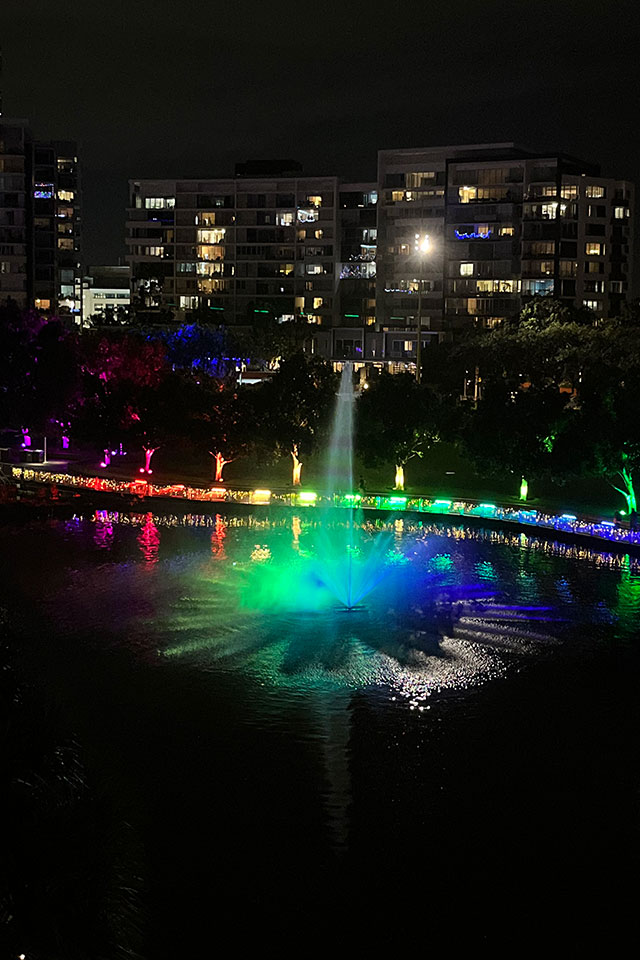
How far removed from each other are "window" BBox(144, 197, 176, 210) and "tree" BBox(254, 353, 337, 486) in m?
62.3

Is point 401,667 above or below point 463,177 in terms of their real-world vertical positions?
below

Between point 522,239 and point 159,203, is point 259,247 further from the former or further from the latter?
point 522,239

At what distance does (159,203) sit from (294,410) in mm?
65420

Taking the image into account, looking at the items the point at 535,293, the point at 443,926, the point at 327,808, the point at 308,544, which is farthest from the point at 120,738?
the point at 535,293

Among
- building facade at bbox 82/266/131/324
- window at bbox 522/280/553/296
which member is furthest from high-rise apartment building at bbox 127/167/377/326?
building facade at bbox 82/266/131/324

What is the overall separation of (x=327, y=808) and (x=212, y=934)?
394cm

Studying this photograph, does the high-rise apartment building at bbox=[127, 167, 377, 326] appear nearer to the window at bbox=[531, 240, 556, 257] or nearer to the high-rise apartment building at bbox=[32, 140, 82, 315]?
the high-rise apartment building at bbox=[32, 140, 82, 315]

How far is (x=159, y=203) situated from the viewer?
358ft

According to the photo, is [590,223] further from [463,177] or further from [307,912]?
[307,912]

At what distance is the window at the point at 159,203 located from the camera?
108 m

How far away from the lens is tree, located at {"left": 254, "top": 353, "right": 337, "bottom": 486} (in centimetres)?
4925

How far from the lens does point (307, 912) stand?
48.0 feet

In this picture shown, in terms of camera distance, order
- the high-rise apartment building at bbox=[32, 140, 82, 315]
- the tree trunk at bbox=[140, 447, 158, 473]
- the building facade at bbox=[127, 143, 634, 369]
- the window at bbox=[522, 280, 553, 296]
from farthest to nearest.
Answer: the high-rise apartment building at bbox=[32, 140, 82, 315] < the building facade at bbox=[127, 143, 634, 369] < the window at bbox=[522, 280, 553, 296] < the tree trunk at bbox=[140, 447, 158, 473]

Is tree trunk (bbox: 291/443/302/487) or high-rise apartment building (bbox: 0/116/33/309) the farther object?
high-rise apartment building (bbox: 0/116/33/309)
